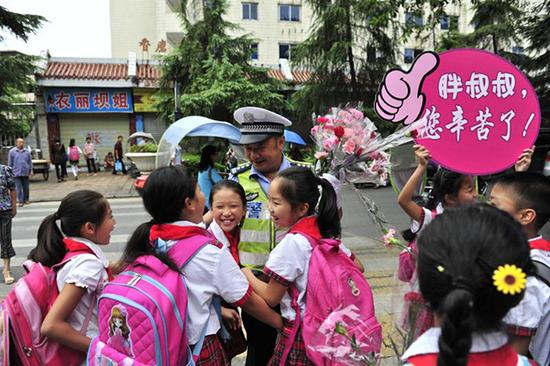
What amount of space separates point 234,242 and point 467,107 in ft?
4.34

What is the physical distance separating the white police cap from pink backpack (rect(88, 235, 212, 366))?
3.24 ft

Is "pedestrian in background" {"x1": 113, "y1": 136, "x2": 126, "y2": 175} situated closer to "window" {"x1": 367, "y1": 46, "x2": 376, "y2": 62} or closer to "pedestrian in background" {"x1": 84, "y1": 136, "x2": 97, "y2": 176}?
"pedestrian in background" {"x1": 84, "y1": 136, "x2": 97, "y2": 176}

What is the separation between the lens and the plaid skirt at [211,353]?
1.55 meters

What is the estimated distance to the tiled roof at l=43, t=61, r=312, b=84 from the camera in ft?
55.5

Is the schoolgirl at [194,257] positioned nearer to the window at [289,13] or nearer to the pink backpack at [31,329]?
the pink backpack at [31,329]

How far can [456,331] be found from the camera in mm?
834

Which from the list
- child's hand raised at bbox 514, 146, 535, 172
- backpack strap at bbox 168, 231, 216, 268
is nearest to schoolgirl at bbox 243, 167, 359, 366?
backpack strap at bbox 168, 231, 216, 268

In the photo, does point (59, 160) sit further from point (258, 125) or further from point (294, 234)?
point (294, 234)

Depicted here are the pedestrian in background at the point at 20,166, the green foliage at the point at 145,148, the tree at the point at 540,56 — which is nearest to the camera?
the tree at the point at 540,56

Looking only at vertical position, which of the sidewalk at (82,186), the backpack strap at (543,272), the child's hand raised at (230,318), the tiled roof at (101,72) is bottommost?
the sidewalk at (82,186)

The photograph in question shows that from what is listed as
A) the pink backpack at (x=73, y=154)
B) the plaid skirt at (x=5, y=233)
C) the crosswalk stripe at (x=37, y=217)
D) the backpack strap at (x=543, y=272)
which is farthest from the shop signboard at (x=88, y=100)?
the backpack strap at (x=543, y=272)

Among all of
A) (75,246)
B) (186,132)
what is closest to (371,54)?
(186,132)

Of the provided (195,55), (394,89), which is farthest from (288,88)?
(394,89)

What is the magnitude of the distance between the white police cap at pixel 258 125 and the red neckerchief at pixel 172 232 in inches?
31.8
